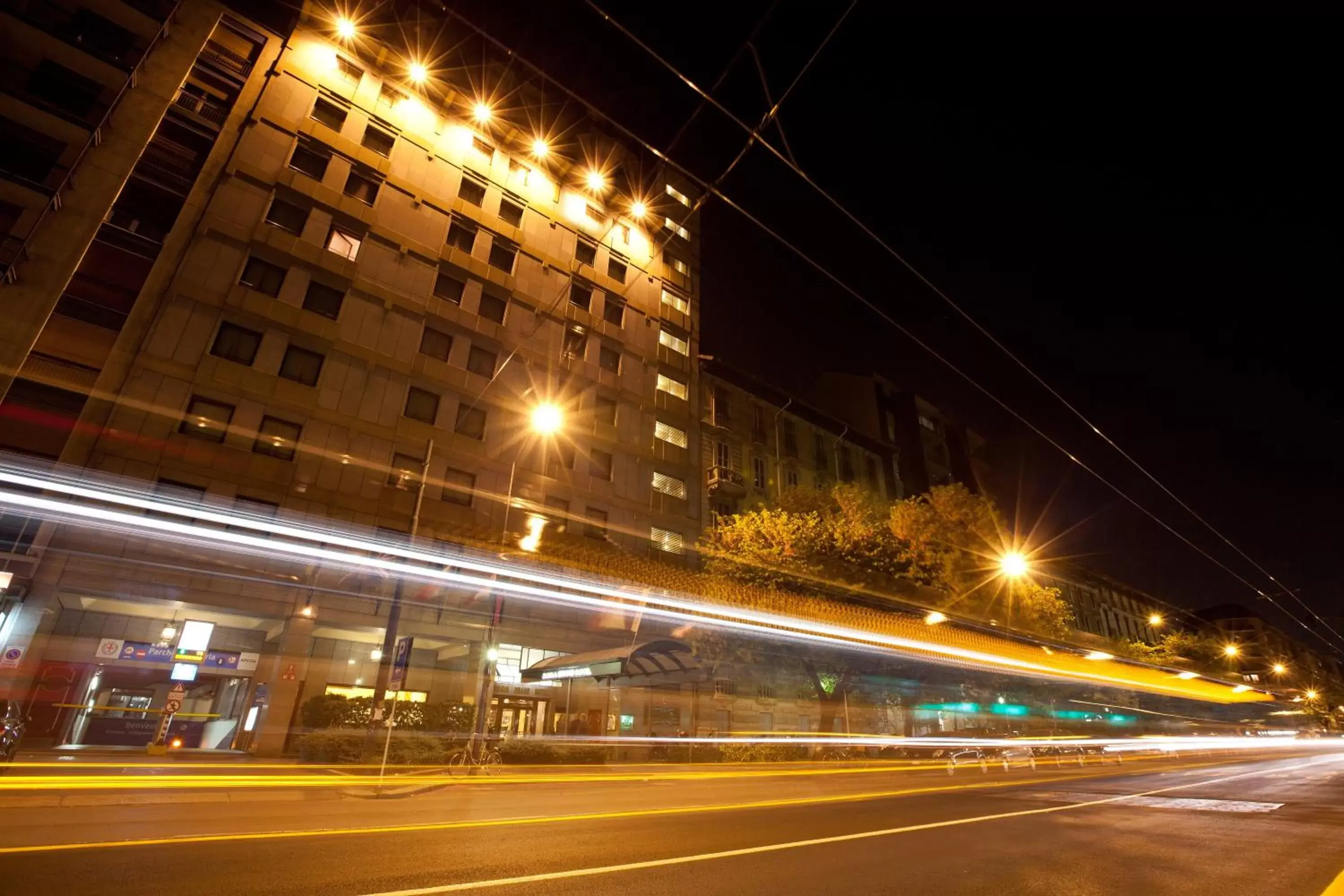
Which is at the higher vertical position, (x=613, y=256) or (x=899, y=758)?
(x=613, y=256)

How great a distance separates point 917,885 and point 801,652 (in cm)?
1655

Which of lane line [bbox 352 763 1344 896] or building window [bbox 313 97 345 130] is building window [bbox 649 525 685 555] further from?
building window [bbox 313 97 345 130]

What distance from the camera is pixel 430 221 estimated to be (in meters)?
27.0

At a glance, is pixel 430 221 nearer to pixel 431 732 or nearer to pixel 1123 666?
pixel 431 732

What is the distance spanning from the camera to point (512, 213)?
30359 millimetres

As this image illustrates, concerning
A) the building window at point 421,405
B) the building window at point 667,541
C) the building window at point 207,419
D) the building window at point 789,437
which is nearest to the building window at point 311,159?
the building window at point 421,405

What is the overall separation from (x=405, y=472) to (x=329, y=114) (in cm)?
1671

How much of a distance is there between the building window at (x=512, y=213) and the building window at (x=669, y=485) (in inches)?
586

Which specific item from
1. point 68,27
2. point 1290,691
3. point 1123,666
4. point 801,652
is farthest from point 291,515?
point 1290,691

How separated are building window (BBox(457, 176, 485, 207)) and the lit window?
12.8 metres

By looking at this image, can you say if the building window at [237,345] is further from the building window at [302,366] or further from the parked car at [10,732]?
the parked car at [10,732]

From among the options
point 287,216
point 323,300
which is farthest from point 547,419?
point 287,216

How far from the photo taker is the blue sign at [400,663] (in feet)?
38.7

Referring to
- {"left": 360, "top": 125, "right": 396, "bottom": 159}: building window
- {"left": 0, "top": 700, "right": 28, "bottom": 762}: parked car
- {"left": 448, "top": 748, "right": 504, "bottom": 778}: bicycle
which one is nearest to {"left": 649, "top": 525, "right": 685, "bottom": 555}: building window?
{"left": 448, "top": 748, "right": 504, "bottom": 778}: bicycle
